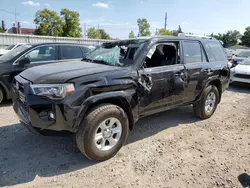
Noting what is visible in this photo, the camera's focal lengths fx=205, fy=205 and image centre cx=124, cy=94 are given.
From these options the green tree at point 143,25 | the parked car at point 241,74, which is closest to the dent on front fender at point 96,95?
the parked car at point 241,74

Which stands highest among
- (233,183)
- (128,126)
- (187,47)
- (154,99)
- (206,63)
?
(187,47)

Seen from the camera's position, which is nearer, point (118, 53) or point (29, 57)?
point (118, 53)

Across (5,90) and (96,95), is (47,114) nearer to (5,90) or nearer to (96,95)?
(96,95)

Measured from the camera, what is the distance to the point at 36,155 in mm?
3217

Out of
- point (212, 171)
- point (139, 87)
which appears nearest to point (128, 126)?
point (139, 87)

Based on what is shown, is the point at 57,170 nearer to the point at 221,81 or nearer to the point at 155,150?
the point at 155,150

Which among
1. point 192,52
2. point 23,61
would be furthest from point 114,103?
point 23,61

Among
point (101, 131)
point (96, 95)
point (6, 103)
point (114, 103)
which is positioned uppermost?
point (96, 95)

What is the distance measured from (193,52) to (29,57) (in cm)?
433

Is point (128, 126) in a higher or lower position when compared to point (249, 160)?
higher

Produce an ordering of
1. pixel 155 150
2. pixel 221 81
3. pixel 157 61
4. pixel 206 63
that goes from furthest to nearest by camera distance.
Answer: pixel 221 81, pixel 206 63, pixel 157 61, pixel 155 150

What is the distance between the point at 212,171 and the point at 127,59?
2.16m

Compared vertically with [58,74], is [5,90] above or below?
below

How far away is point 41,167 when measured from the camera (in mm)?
2928
